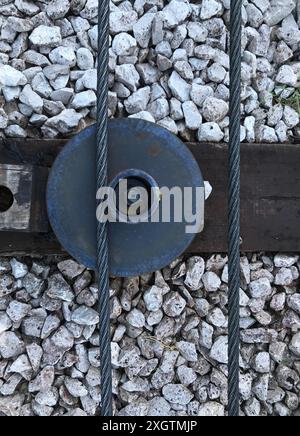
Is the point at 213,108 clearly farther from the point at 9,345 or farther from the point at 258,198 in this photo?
the point at 9,345

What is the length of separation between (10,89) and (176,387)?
0.96m

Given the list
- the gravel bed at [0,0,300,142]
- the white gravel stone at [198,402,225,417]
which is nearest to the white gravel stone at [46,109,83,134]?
the gravel bed at [0,0,300,142]

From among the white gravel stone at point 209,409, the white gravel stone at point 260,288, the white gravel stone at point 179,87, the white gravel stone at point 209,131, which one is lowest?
the white gravel stone at point 209,409

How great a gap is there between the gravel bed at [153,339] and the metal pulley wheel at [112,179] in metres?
0.18

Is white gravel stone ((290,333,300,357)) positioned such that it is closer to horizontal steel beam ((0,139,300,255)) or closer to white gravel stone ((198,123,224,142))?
horizontal steel beam ((0,139,300,255))

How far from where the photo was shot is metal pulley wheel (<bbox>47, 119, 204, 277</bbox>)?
158cm

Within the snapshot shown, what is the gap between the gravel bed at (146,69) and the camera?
1757mm

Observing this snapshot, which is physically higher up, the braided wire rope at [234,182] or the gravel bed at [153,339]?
the braided wire rope at [234,182]

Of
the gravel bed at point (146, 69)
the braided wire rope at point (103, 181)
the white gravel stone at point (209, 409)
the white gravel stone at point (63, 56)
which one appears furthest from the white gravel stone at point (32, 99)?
the white gravel stone at point (209, 409)

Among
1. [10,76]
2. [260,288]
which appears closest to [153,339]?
[260,288]

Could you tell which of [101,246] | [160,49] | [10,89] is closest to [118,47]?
[160,49]

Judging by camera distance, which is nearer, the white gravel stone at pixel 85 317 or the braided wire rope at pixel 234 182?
the braided wire rope at pixel 234 182

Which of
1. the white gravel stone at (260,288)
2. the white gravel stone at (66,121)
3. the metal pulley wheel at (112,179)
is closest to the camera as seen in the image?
the metal pulley wheel at (112,179)

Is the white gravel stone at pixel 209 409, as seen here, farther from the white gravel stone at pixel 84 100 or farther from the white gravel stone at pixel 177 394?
the white gravel stone at pixel 84 100
